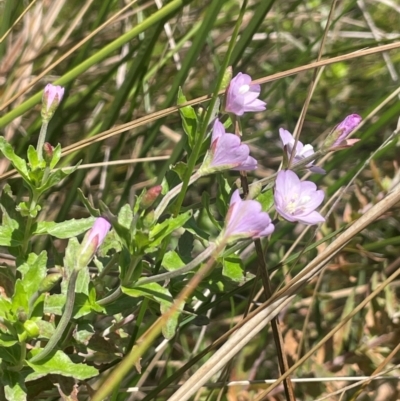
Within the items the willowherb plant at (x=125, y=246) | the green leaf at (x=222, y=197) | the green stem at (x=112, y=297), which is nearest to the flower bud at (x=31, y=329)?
the willowherb plant at (x=125, y=246)

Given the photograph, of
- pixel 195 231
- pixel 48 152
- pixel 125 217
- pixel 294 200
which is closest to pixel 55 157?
pixel 48 152

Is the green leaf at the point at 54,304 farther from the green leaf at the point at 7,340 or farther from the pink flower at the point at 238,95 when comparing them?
the pink flower at the point at 238,95

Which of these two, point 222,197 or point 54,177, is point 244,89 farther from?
point 54,177

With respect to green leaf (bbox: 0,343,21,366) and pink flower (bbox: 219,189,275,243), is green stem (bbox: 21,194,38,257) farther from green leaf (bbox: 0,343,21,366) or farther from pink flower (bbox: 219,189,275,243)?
pink flower (bbox: 219,189,275,243)

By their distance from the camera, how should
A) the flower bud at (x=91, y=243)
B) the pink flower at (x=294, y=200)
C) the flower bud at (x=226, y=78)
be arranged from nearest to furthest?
the flower bud at (x=91, y=243)
the pink flower at (x=294, y=200)
the flower bud at (x=226, y=78)

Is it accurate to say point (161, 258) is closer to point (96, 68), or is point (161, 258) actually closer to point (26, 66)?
point (26, 66)

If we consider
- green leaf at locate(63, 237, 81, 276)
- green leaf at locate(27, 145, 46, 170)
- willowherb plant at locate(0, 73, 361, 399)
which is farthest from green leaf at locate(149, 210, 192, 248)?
green leaf at locate(27, 145, 46, 170)
